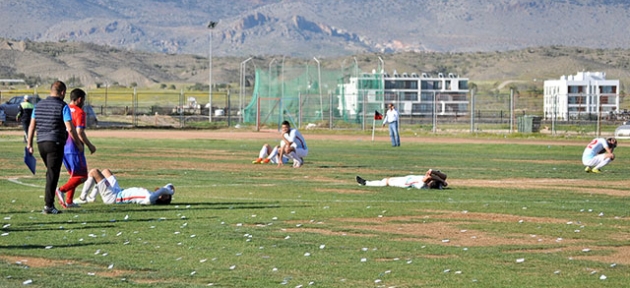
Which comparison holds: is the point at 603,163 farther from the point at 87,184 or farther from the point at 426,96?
the point at 426,96

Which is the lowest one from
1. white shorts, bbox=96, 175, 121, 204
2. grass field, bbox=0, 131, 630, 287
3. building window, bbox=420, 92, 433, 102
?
grass field, bbox=0, 131, 630, 287

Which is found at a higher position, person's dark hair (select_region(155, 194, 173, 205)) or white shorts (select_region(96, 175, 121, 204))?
white shorts (select_region(96, 175, 121, 204))

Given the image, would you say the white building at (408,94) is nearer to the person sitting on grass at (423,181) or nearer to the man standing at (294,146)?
the man standing at (294,146)

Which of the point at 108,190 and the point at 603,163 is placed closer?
the point at 108,190

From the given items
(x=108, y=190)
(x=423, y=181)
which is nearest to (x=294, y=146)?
(x=423, y=181)

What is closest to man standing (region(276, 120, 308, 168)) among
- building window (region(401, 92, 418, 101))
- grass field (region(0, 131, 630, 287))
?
grass field (region(0, 131, 630, 287))

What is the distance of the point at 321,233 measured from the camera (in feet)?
58.0

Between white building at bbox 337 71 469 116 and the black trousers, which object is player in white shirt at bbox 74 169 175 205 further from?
white building at bbox 337 71 469 116

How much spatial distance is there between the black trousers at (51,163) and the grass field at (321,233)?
0.36m

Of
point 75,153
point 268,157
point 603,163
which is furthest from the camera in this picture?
point 268,157

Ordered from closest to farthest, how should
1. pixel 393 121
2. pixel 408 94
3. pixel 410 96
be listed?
1. pixel 393 121
2. pixel 410 96
3. pixel 408 94

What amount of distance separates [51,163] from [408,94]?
421ft

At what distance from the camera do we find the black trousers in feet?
64.4

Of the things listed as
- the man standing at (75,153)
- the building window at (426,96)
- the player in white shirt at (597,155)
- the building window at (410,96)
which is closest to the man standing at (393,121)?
the player in white shirt at (597,155)
